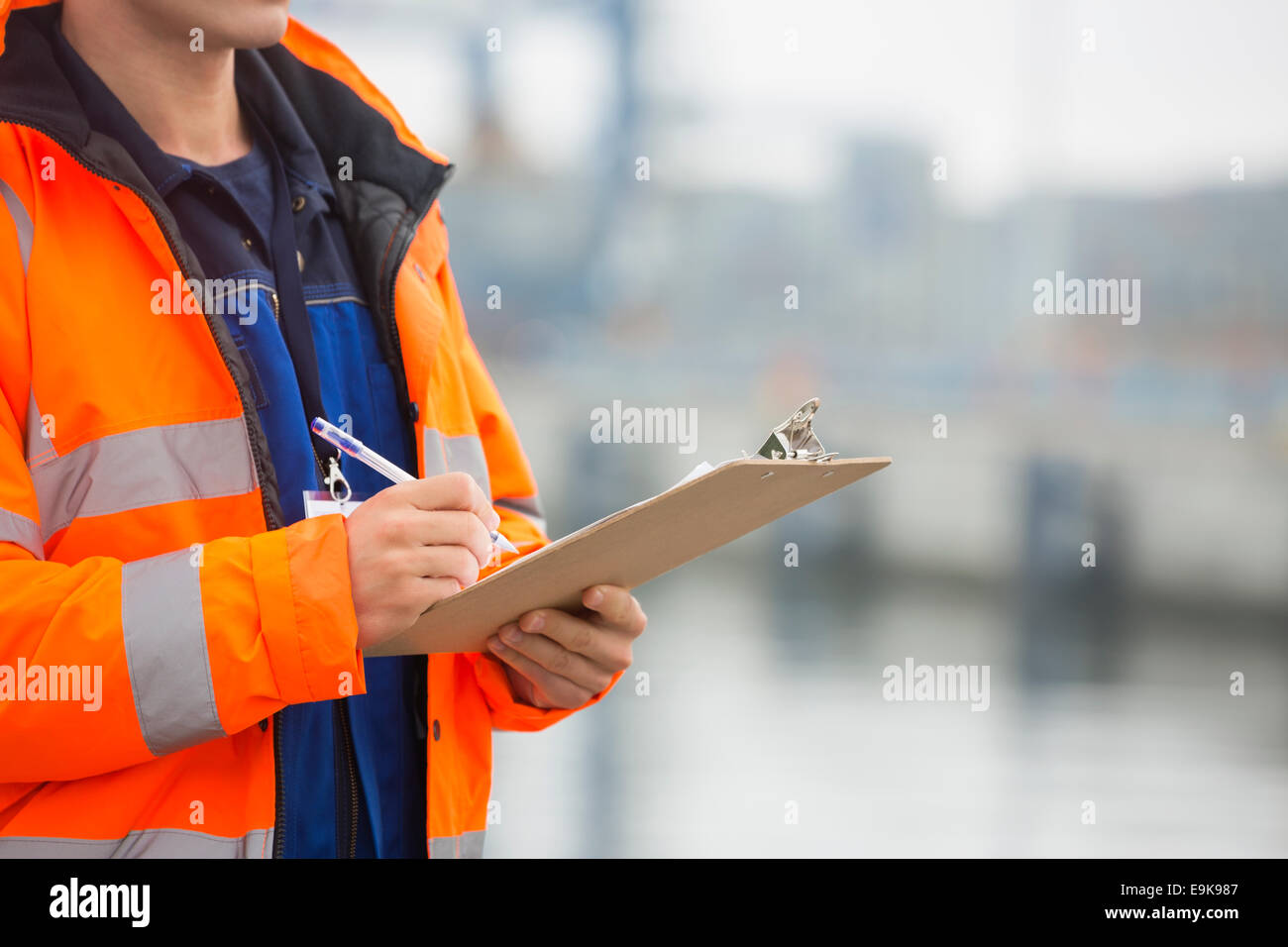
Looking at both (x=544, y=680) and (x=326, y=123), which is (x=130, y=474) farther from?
(x=326, y=123)

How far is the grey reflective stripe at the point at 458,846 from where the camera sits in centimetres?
111

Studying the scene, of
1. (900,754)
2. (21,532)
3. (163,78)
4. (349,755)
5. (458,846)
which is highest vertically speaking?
(163,78)

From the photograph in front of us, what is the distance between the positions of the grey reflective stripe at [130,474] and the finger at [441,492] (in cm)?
18

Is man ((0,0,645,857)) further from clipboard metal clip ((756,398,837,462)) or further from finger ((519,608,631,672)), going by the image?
clipboard metal clip ((756,398,837,462))

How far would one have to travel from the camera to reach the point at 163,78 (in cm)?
109

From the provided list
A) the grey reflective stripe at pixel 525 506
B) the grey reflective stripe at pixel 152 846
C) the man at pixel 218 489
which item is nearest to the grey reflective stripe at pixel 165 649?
the man at pixel 218 489

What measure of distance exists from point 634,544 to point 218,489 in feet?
1.20

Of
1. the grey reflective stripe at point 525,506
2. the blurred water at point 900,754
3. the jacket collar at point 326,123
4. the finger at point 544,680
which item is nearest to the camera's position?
the finger at point 544,680

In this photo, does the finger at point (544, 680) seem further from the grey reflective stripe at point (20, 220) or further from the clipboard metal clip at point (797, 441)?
the grey reflective stripe at point (20, 220)

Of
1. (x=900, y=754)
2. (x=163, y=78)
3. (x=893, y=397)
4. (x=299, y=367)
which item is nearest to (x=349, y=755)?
(x=299, y=367)

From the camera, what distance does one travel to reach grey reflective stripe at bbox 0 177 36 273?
0.93m
